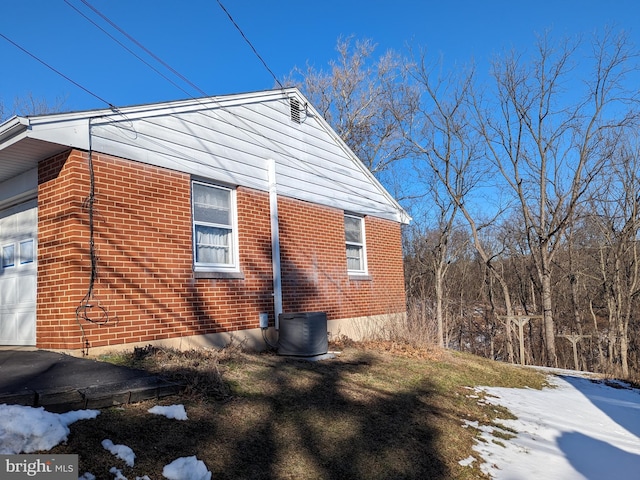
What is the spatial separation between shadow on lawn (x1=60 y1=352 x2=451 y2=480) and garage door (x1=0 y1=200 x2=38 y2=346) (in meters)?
3.42

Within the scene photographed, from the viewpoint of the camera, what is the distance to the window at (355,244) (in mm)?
11961

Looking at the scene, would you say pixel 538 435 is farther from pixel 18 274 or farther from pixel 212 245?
pixel 18 274

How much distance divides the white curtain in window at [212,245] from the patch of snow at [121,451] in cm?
465

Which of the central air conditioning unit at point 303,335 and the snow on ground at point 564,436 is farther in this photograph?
the central air conditioning unit at point 303,335

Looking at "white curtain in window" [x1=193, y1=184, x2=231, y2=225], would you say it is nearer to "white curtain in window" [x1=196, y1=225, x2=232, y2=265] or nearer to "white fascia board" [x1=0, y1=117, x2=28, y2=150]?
"white curtain in window" [x1=196, y1=225, x2=232, y2=265]

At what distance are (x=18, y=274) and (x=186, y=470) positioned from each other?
5.46 metres

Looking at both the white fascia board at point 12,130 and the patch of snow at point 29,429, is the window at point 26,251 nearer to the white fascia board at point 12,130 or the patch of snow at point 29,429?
the white fascia board at point 12,130

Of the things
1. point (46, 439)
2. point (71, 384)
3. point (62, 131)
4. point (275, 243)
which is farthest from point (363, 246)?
point (46, 439)

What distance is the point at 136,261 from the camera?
680cm

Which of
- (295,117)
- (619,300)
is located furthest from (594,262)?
(295,117)

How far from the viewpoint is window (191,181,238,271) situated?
7.98m

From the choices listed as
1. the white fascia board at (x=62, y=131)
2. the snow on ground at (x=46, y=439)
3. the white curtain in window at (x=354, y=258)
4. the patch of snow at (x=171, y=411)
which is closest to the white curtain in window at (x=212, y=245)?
the white fascia board at (x=62, y=131)

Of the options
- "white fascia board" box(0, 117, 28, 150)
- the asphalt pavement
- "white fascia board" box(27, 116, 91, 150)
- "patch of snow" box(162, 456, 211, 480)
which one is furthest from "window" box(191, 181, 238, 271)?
"patch of snow" box(162, 456, 211, 480)

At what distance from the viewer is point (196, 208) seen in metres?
8.02
